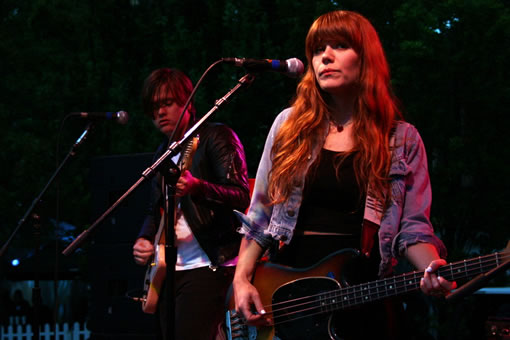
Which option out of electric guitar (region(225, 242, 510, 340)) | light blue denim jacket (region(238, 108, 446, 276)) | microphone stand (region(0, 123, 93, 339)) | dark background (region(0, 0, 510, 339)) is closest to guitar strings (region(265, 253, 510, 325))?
electric guitar (region(225, 242, 510, 340))

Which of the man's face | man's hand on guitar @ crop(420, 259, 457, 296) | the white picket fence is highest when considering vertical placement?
the man's face

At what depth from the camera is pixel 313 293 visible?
2629mm

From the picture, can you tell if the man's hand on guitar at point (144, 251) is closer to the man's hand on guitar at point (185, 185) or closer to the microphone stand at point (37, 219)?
the man's hand on guitar at point (185, 185)

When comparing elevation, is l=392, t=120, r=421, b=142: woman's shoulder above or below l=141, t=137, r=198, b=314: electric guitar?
above

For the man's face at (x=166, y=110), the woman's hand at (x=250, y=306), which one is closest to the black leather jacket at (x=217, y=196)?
the man's face at (x=166, y=110)

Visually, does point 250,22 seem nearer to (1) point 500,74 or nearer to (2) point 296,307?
(1) point 500,74

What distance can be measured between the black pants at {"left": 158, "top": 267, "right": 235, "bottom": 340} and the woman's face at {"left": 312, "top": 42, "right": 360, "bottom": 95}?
55.6 inches

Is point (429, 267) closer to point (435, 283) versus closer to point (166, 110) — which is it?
point (435, 283)

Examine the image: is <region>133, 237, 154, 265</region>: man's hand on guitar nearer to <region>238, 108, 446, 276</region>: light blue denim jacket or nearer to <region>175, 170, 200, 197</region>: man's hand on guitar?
<region>175, 170, 200, 197</region>: man's hand on guitar

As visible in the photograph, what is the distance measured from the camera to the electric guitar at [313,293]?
7.93ft

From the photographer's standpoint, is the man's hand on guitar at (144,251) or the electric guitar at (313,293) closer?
the electric guitar at (313,293)

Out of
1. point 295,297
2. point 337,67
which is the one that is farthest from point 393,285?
point 337,67

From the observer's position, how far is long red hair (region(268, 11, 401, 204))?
2697 mm

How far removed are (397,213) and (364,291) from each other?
1.14 feet
